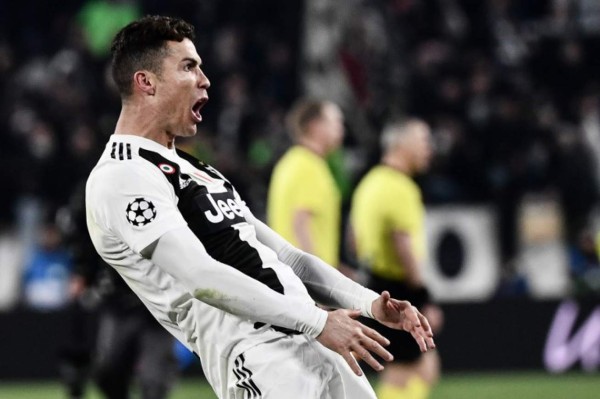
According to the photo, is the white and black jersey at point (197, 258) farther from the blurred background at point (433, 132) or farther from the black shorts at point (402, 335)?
the blurred background at point (433, 132)

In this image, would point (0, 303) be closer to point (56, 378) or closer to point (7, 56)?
point (56, 378)

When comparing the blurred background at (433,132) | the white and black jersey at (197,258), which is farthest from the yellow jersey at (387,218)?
the white and black jersey at (197,258)

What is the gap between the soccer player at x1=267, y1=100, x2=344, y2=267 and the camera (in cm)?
749

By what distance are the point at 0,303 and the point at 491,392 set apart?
4768mm

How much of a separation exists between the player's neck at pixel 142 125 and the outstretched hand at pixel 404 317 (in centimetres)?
82

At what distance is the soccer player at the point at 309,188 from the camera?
749 centimetres

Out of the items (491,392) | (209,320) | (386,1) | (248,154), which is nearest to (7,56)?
(248,154)

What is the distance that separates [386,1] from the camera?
14719mm

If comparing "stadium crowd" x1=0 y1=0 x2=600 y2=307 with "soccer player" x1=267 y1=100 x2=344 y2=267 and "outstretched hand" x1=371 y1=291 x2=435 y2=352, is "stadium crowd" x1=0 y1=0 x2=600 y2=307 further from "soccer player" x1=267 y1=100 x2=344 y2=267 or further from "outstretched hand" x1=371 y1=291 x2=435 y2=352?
"outstretched hand" x1=371 y1=291 x2=435 y2=352

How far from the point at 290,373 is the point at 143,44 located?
41.7 inches

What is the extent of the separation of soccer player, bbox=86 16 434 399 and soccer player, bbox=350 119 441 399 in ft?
11.7

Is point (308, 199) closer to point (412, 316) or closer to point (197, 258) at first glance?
point (412, 316)

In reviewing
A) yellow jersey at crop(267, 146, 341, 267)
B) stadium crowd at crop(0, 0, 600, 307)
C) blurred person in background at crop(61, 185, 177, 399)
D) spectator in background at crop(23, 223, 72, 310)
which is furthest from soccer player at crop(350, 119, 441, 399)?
spectator in background at crop(23, 223, 72, 310)

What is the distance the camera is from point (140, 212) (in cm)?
344
